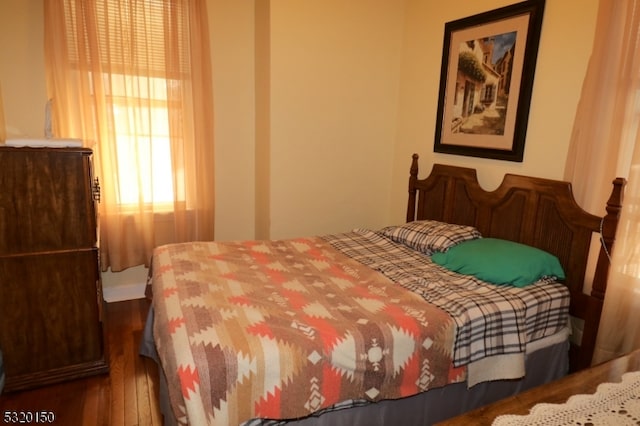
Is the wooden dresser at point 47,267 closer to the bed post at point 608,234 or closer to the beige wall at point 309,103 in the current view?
the beige wall at point 309,103

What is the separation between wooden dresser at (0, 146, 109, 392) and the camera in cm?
194

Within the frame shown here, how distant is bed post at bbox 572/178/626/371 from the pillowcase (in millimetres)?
701

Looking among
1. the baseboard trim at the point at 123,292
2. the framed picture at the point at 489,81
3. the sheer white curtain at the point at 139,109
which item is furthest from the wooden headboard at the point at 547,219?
the baseboard trim at the point at 123,292

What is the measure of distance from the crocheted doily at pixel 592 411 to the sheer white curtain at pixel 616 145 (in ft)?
2.75

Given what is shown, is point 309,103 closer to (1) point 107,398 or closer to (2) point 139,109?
(2) point 139,109

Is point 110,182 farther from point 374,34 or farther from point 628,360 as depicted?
point 628,360

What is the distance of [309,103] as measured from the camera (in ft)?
10.5

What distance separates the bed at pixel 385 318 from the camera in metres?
1.38

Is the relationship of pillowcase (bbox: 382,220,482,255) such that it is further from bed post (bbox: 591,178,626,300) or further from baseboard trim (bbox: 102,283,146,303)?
baseboard trim (bbox: 102,283,146,303)

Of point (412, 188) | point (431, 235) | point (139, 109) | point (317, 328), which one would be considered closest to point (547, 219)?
point (431, 235)

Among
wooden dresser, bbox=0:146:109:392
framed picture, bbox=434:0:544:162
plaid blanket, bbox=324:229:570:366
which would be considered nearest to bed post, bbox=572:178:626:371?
plaid blanket, bbox=324:229:570:366

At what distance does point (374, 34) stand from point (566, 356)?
8.85 ft

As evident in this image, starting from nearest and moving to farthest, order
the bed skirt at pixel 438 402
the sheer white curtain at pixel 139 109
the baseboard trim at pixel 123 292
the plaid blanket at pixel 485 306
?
the bed skirt at pixel 438 402 < the plaid blanket at pixel 485 306 < the sheer white curtain at pixel 139 109 < the baseboard trim at pixel 123 292

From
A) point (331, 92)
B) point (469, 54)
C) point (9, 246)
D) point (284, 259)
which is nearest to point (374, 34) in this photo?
point (331, 92)
